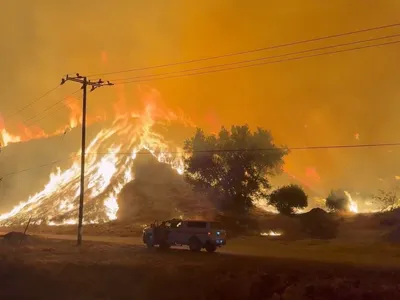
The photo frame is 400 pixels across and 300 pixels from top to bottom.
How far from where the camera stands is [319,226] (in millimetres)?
46656

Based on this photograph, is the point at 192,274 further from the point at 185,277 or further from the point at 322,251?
the point at 322,251

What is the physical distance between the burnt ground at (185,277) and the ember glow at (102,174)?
50.0m

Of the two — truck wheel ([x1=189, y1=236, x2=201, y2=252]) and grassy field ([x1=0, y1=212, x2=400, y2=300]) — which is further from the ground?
truck wheel ([x1=189, y1=236, x2=201, y2=252])

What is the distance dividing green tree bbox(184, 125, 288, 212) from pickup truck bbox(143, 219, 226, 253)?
31.8 meters

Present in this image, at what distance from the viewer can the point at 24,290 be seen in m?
25.2

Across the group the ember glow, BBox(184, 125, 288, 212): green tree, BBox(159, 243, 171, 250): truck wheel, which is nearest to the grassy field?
BBox(159, 243, 171, 250): truck wheel

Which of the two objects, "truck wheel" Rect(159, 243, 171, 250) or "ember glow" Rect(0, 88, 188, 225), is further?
"ember glow" Rect(0, 88, 188, 225)

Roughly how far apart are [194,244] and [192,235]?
682 millimetres

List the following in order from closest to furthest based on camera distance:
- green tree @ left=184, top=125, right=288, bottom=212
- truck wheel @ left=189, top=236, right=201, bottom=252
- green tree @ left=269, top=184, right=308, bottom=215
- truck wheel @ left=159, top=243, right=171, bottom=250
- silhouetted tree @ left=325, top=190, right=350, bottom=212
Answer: truck wheel @ left=189, top=236, right=201, bottom=252
truck wheel @ left=159, top=243, right=171, bottom=250
green tree @ left=269, top=184, right=308, bottom=215
green tree @ left=184, top=125, right=288, bottom=212
silhouetted tree @ left=325, top=190, right=350, bottom=212

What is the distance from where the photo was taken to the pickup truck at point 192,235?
31.3 metres

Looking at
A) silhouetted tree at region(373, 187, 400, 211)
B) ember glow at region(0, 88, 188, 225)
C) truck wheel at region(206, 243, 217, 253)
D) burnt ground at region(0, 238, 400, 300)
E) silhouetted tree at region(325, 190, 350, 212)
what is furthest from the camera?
ember glow at region(0, 88, 188, 225)

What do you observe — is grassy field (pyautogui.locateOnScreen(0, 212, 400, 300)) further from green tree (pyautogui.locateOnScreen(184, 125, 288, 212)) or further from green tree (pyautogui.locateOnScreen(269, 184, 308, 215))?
green tree (pyautogui.locateOnScreen(184, 125, 288, 212))

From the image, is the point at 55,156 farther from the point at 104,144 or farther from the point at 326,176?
the point at 326,176

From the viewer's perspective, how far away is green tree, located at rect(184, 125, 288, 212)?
214 ft
